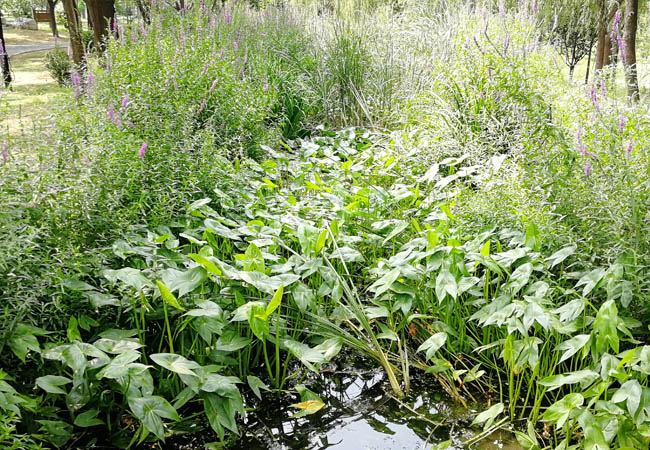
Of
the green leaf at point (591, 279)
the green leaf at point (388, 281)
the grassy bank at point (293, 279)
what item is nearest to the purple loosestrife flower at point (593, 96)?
the grassy bank at point (293, 279)

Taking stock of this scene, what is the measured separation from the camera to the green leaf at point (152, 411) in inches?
63.3

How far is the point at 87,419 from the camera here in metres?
1.70

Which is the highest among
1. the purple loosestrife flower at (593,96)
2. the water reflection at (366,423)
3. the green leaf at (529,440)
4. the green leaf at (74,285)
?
the purple loosestrife flower at (593,96)

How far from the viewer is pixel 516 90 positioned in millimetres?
2734

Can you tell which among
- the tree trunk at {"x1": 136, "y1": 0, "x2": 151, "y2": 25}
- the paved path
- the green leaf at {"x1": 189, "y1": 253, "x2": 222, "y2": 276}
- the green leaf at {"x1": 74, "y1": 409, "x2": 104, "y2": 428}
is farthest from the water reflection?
the paved path

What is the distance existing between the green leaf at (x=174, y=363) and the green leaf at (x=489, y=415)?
103 cm

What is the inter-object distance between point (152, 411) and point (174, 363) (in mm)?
157

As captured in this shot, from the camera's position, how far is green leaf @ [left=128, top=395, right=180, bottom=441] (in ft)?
5.27

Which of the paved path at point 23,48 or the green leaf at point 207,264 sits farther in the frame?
the paved path at point 23,48

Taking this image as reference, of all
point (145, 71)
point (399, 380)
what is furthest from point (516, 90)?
point (145, 71)

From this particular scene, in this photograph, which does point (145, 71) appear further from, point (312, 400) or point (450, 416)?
point (450, 416)

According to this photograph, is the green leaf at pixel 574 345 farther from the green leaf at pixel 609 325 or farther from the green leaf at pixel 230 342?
the green leaf at pixel 230 342

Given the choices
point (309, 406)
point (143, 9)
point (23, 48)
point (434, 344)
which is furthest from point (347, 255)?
point (23, 48)

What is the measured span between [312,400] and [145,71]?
223 cm
